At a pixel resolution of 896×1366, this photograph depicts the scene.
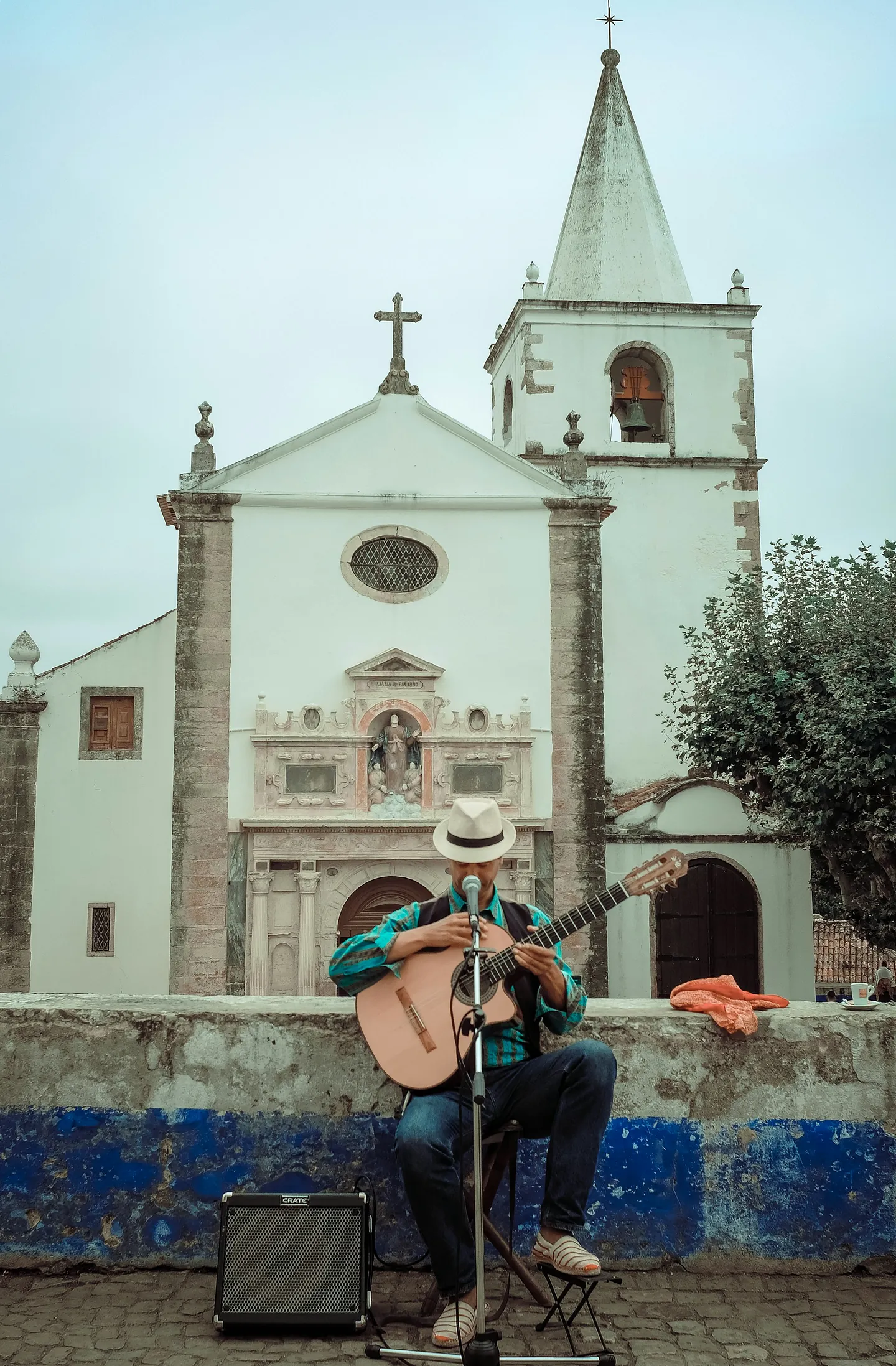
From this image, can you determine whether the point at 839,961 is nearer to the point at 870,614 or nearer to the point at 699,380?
the point at 699,380

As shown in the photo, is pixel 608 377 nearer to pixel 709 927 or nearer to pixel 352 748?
pixel 352 748

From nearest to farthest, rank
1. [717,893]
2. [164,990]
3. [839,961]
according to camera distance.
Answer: [164,990], [717,893], [839,961]

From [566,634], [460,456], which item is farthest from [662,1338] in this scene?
[460,456]

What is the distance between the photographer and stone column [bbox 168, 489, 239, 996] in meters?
15.1

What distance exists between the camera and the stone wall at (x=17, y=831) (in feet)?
54.4

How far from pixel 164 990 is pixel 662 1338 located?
1288 cm

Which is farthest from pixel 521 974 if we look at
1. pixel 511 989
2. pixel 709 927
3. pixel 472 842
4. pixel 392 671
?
pixel 709 927

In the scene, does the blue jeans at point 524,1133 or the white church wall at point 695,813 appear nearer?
the blue jeans at point 524,1133

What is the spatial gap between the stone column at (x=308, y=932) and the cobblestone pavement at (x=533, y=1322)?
1077cm

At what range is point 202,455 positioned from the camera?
646 inches

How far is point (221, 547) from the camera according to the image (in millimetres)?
16016

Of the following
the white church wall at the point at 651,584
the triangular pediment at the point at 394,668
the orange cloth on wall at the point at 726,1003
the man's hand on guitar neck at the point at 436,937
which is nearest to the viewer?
the man's hand on guitar neck at the point at 436,937

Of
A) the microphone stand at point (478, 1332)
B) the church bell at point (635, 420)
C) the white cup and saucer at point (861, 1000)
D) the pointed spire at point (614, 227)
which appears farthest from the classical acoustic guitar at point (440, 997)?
the pointed spire at point (614, 227)

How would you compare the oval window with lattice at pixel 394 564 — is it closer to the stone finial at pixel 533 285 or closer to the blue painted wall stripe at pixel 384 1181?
the stone finial at pixel 533 285
